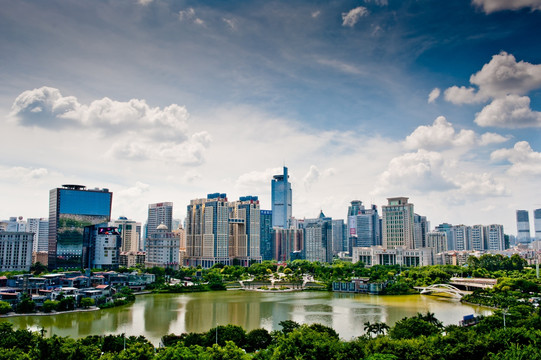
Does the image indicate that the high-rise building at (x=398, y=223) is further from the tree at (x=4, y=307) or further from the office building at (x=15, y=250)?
the tree at (x=4, y=307)

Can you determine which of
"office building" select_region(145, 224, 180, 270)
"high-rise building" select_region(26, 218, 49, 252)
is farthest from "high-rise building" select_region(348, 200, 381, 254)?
"high-rise building" select_region(26, 218, 49, 252)

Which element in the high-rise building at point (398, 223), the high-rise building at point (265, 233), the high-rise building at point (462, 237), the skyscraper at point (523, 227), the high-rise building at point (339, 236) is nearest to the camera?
the high-rise building at point (398, 223)

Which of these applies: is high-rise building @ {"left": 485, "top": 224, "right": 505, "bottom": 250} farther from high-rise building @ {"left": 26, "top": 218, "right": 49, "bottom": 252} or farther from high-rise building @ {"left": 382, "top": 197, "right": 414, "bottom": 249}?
high-rise building @ {"left": 26, "top": 218, "right": 49, "bottom": 252}

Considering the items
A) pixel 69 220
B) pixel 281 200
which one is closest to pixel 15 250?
pixel 69 220

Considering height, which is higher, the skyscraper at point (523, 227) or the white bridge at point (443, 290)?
the skyscraper at point (523, 227)

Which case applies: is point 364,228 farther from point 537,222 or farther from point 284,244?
point 537,222

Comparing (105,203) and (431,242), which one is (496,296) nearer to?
(105,203)

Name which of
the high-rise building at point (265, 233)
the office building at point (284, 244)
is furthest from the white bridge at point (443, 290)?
the office building at point (284, 244)

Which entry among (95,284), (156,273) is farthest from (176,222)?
(95,284)
